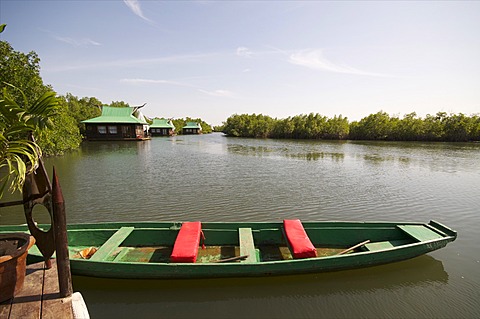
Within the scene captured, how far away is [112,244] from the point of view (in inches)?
227

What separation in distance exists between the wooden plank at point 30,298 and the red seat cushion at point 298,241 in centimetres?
444

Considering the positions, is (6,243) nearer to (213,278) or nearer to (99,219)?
(213,278)

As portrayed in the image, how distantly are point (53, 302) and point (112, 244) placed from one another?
2.26 m

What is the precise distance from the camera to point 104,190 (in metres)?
12.7

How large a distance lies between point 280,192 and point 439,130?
184ft

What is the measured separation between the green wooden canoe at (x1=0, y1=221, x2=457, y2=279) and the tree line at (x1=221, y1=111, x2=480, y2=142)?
5773 cm

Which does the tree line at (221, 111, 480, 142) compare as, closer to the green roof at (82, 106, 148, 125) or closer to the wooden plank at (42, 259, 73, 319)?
the green roof at (82, 106, 148, 125)

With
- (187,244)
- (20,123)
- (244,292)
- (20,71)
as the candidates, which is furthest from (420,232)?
(20,71)

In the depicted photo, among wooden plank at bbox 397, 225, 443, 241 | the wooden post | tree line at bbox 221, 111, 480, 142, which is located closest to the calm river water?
wooden plank at bbox 397, 225, 443, 241

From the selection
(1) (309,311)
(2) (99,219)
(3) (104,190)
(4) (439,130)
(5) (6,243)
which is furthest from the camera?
(4) (439,130)

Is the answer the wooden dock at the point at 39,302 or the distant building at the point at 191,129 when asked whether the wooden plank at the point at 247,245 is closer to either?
the wooden dock at the point at 39,302

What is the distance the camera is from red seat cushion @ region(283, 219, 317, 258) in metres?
5.43

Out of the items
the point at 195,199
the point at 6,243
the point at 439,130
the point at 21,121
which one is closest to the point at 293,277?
the point at 6,243

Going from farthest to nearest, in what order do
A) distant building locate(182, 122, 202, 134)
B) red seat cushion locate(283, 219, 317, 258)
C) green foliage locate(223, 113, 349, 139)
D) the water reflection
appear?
distant building locate(182, 122, 202, 134) < green foliage locate(223, 113, 349, 139) < red seat cushion locate(283, 219, 317, 258) < the water reflection
